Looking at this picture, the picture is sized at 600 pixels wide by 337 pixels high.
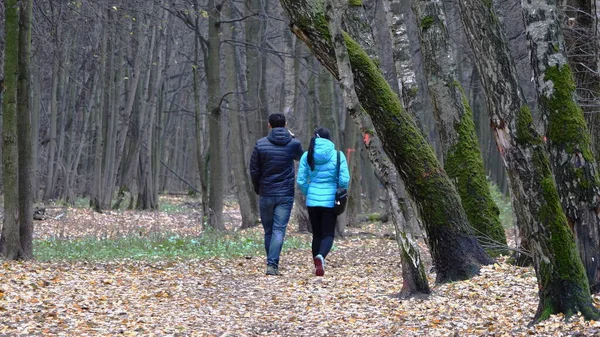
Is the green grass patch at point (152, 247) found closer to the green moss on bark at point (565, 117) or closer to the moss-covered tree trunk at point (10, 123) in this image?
the moss-covered tree trunk at point (10, 123)

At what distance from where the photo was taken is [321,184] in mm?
11039

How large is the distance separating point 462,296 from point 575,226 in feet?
5.65

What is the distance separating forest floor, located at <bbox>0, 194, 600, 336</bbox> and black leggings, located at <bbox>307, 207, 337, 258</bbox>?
1.39 ft

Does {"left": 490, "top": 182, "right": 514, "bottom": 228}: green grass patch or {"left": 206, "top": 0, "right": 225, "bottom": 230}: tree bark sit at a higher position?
{"left": 206, "top": 0, "right": 225, "bottom": 230}: tree bark

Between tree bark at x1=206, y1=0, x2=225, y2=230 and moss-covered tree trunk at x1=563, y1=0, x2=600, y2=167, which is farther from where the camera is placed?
tree bark at x1=206, y1=0, x2=225, y2=230

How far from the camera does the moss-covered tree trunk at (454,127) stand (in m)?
10.1

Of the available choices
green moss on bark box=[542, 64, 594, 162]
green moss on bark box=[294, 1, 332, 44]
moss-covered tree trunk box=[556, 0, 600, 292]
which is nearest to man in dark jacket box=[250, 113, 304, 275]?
green moss on bark box=[294, 1, 332, 44]

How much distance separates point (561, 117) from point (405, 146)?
2.01m

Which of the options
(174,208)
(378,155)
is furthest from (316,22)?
(174,208)

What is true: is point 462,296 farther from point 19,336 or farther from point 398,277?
point 19,336

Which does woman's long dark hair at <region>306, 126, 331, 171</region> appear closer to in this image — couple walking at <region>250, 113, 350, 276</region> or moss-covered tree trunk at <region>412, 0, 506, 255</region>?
couple walking at <region>250, 113, 350, 276</region>

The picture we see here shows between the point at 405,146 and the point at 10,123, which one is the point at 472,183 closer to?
the point at 405,146

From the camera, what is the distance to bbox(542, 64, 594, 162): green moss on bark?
20.7ft

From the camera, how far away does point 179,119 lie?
165 feet
